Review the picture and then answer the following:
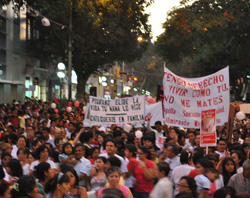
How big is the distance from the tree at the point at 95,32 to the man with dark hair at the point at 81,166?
20681mm

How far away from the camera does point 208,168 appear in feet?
23.3

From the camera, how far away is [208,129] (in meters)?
10.2

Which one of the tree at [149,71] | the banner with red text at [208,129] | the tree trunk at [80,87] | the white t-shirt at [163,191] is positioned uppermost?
the tree at [149,71]

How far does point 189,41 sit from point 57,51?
28.6 ft

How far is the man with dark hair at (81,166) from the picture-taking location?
7.81 meters

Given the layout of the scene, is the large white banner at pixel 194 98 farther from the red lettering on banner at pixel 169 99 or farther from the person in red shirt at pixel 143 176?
the person in red shirt at pixel 143 176

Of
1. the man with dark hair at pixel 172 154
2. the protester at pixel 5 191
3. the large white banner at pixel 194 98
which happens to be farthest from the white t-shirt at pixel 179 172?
the large white banner at pixel 194 98

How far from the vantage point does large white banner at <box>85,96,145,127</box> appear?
14297 mm

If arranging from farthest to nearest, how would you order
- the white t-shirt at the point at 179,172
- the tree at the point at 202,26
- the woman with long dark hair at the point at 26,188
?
1. the tree at the point at 202,26
2. the white t-shirt at the point at 179,172
3. the woman with long dark hair at the point at 26,188

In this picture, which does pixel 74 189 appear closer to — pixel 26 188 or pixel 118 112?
pixel 26 188

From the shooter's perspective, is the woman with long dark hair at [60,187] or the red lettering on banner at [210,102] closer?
the woman with long dark hair at [60,187]

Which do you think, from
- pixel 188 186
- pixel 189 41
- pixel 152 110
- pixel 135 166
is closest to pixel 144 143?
pixel 135 166

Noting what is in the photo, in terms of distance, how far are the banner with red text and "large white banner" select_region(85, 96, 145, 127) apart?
3.82 metres

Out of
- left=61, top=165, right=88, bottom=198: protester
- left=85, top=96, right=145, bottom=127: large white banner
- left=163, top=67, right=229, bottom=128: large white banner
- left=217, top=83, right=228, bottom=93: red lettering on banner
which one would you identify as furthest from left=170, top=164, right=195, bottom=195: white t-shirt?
left=85, top=96, right=145, bottom=127: large white banner
